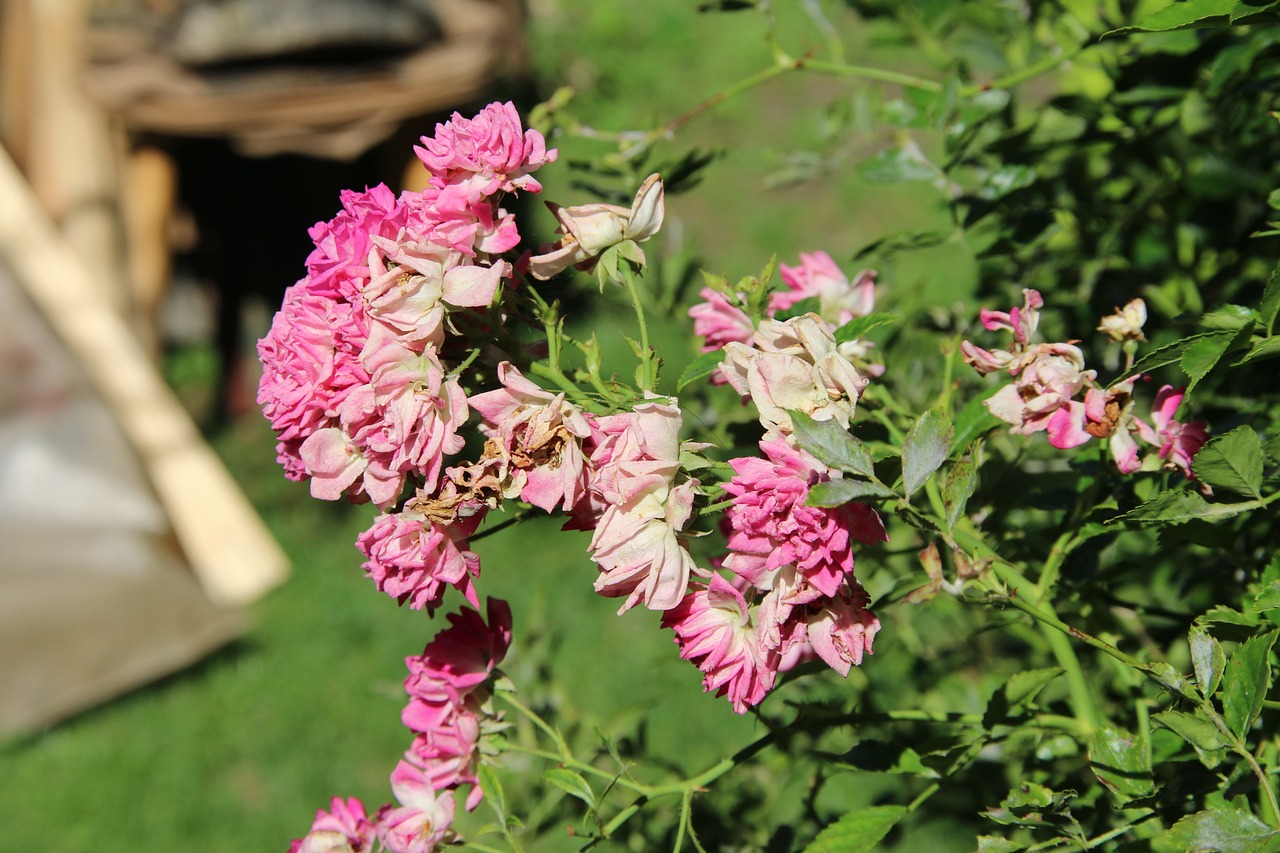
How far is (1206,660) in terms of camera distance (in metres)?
0.54

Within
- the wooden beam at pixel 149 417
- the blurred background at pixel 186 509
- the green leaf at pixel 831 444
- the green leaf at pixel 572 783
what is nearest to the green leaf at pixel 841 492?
the green leaf at pixel 831 444

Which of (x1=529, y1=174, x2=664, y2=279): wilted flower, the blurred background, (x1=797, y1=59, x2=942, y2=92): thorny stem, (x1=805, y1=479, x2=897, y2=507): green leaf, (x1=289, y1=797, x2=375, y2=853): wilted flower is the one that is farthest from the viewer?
the blurred background

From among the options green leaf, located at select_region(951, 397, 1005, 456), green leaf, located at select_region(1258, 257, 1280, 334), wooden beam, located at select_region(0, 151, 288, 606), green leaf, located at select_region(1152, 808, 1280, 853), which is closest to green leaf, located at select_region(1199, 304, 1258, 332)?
green leaf, located at select_region(1258, 257, 1280, 334)

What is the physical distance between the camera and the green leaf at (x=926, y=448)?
1.76 ft

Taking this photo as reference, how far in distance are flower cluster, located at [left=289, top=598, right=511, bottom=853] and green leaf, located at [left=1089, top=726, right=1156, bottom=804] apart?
0.30m

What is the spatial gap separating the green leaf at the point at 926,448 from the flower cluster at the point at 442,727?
0.83 ft

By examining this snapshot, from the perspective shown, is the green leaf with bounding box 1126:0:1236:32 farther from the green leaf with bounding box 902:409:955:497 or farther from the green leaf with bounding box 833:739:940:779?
the green leaf with bounding box 833:739:940:779

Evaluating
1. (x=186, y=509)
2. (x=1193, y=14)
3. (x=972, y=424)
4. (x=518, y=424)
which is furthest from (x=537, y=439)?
(x=186, y=509)

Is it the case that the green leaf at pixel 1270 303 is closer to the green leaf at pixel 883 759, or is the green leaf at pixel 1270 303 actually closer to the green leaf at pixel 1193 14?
the green leaf at pixel 1193 14

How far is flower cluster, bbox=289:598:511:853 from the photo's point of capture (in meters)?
0.66

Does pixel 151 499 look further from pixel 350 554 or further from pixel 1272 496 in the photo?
pixel 1272 496

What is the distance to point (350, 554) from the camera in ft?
8.30

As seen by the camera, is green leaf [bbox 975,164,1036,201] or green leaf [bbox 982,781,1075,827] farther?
green leaf [bbox 975,164,1036,201]

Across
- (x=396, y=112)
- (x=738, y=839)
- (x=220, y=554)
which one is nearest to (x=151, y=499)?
(x=220, y=554)
